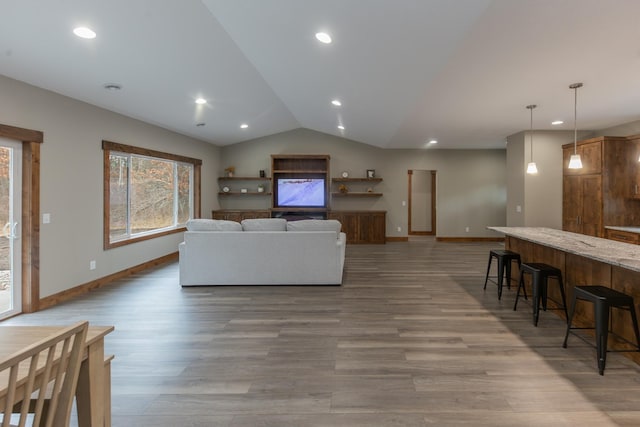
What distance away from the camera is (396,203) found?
32.1 feet

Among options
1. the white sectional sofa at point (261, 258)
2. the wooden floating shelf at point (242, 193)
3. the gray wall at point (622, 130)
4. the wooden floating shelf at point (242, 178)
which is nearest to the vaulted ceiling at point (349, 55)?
the gray wall at point (622, 130)

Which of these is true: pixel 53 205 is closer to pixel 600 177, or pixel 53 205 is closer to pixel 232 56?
pixel 232 56

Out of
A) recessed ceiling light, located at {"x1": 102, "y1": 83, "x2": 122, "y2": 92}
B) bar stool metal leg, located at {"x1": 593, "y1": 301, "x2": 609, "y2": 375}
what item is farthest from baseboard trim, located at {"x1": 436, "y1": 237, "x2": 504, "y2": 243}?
recessed ceiling light, located at {"x1": 102, "y1": 83, "x2": 122, "y2": 92}

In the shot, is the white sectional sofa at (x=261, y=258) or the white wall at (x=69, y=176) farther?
the white sectional sofa at (x=261, y=258)

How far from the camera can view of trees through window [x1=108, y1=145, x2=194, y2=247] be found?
563 centimetres

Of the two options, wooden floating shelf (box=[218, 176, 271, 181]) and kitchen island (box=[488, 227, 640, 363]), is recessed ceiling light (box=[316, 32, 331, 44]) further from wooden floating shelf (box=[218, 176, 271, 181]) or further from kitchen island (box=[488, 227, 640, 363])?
wooden floating shelf (box=[218, 176, 271, 181])

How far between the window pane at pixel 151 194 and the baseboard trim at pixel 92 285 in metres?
0.63

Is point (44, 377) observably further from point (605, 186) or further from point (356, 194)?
point (356, 194)

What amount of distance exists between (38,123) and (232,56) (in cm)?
236

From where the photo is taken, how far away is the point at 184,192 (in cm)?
795

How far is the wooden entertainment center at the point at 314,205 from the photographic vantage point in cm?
909

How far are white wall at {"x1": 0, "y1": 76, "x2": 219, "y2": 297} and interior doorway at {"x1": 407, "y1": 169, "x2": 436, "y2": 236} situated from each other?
8.30 meters

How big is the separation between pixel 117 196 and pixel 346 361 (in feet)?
15.7

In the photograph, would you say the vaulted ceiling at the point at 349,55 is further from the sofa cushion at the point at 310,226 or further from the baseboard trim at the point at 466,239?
the baseboard trim at the point at 466,239
